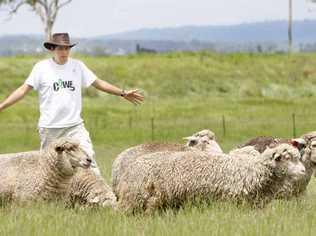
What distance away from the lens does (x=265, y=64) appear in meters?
52.4

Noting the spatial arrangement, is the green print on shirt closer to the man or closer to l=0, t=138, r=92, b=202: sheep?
the man

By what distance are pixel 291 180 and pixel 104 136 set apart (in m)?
19.8

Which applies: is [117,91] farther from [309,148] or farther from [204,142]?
[204,142]

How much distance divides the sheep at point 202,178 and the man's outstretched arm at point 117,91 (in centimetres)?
77

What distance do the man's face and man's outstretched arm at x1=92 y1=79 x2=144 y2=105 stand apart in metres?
0.45

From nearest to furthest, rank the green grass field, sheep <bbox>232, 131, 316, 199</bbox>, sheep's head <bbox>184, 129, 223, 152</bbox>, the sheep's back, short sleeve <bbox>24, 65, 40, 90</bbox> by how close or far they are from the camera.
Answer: the green grass field → short sleeve <bbox>24, 65, 40, 90</bbox> → sheep <bbox>232, 131, 316, 199</bbox> → the sheep's back → sheep's head <bbox>184, 129, 223, 152</bbox>

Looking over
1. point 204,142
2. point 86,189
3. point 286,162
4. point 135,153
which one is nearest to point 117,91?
point 86,189

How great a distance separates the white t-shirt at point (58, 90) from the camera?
11.2 meters

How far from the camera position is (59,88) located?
440 inches

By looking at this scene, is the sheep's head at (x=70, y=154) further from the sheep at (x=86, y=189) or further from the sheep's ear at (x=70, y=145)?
the sheep at (x=86, y=189)

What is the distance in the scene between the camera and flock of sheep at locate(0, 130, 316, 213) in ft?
35.4

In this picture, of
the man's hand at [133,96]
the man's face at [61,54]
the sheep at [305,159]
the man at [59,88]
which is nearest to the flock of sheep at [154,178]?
the man at [59,88]

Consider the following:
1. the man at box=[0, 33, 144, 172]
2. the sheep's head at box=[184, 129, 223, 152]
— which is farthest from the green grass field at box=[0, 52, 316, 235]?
the sheep's head at box=[184, 129, 223, 152]

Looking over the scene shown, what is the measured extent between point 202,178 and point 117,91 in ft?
4.62
